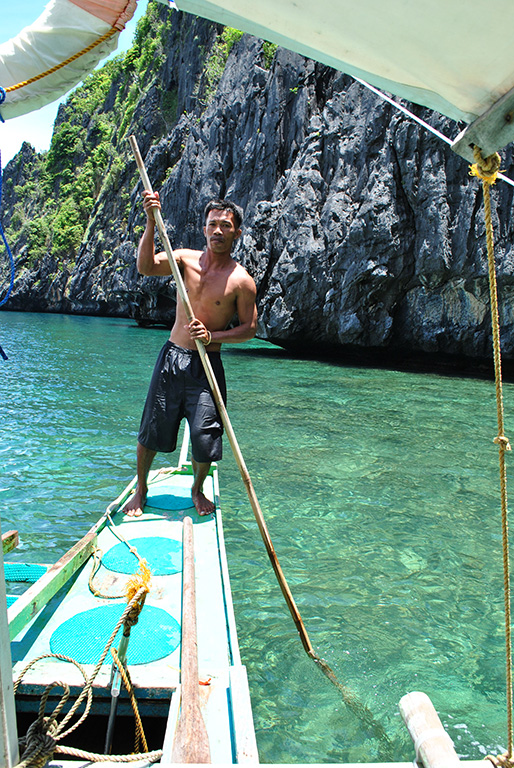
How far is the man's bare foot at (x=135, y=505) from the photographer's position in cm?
388

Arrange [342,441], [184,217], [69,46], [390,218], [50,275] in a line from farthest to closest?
[50,275], [184,217], [390,218], [342,441], [69,46]

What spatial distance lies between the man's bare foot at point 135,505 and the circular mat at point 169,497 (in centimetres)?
10

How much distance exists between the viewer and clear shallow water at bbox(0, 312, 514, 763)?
2662mm

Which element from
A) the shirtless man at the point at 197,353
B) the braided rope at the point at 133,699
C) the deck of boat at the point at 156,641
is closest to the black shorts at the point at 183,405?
the shirtless man at the point at 197,353

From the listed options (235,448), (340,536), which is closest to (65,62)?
(235,448)

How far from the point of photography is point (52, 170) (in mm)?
62000

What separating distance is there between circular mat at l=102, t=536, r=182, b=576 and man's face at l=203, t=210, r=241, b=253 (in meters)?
2.15

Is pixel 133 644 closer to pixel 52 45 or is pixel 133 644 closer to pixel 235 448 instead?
pixel 235 448

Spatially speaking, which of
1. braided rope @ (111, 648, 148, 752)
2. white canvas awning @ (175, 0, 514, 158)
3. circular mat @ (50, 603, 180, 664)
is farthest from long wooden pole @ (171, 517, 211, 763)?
white canvas awning @ (175, 0, 514, 158)

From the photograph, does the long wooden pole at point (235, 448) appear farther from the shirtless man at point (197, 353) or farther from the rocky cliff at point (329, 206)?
the rocky cliff at point (329, 206)

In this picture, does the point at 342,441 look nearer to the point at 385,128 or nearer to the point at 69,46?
the point at 69,46

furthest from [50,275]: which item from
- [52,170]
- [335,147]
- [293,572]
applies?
[293,572]

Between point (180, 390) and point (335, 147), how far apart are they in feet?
58.9

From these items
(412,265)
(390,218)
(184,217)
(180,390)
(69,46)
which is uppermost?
(184,217)
